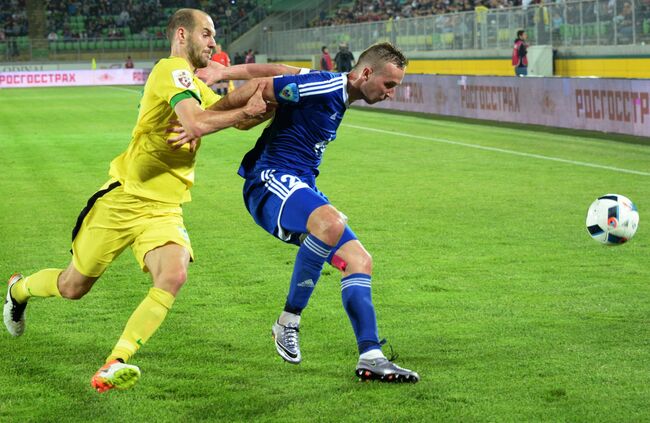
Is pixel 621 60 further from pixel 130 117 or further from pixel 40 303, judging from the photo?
pixel 40 303

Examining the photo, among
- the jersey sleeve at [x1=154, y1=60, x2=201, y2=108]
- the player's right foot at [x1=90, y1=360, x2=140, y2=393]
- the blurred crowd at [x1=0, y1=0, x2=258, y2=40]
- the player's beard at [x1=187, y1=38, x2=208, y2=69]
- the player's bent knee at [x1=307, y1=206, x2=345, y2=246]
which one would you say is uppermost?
the blurred crowd at [x1=0, y1=0, x2=258, y2=40]

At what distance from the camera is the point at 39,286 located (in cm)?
592

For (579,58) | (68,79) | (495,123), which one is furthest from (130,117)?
(68,79)

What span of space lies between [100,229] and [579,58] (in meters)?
→ 26.4

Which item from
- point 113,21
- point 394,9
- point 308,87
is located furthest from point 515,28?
point 113,21

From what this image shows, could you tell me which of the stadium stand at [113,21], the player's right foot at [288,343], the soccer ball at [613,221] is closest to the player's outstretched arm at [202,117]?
the player's right foot at [288,343]

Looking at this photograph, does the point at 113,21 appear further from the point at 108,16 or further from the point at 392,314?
the point at 392,314

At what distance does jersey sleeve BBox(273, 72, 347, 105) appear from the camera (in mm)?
5539

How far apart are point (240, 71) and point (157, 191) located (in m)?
1.19

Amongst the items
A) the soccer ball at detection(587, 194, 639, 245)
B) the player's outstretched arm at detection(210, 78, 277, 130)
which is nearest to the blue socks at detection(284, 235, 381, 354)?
the player's outstretched arm at detection(210, 78, 277, 130)

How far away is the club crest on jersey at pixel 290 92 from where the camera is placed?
18.2 ft

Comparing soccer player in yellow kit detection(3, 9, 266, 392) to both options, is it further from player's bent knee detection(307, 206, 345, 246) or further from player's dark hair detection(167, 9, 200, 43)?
player's bent knee detection(307, 206, 345, 246)

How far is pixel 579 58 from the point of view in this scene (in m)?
30.1

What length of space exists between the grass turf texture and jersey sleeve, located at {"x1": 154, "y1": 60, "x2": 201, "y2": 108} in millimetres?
1447
